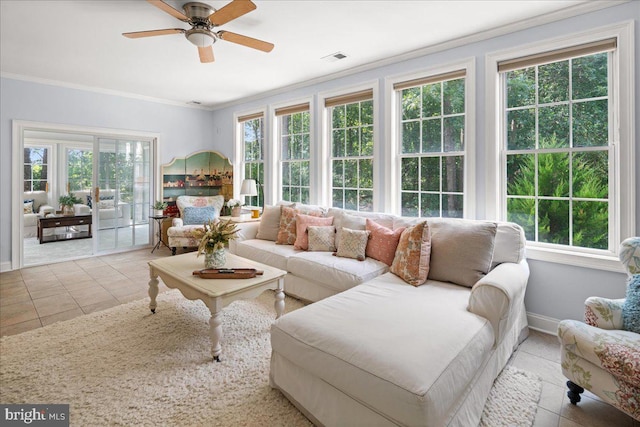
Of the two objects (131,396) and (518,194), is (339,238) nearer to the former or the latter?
(518,194)

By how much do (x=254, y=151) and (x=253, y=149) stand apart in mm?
53

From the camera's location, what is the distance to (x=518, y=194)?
118 inches

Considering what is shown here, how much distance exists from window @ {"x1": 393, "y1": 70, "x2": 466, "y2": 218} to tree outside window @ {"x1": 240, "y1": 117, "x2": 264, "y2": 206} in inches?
107

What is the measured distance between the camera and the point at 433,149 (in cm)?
351

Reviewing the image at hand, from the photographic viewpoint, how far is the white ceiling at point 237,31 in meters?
2.65

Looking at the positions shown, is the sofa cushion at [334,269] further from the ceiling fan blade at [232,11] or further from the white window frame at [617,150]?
the ceiling fan blade at [232,11]

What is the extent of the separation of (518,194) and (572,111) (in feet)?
2.64

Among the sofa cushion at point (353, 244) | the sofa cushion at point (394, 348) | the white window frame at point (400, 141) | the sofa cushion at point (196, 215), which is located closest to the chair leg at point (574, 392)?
the sofa cushion at point (394, 348)

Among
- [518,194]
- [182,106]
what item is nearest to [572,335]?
[518,194]

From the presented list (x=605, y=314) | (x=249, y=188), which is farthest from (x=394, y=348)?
(x=249, y=188)

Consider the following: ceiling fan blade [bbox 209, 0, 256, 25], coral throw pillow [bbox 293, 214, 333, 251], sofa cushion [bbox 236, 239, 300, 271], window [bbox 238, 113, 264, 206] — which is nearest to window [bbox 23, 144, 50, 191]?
window [bbox 238, 113, 264, 206]

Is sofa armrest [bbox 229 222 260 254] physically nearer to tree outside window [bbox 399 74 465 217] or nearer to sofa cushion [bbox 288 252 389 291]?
sofa cushion [bbox 288 252 389 291]

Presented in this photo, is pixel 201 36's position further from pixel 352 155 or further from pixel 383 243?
pixel 383 243

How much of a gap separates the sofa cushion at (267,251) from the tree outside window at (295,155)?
3.94 ft
